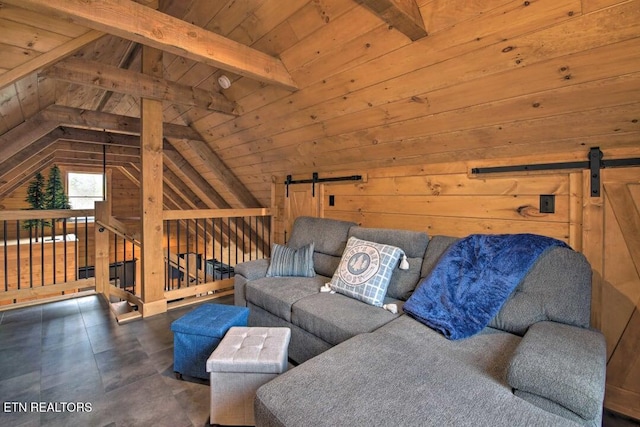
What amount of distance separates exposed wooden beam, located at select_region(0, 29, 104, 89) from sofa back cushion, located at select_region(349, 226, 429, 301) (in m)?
2.43

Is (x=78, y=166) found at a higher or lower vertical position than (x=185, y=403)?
higher

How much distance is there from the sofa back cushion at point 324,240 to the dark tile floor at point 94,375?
131cm

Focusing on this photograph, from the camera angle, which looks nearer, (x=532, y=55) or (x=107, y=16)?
(x=532, y=55)

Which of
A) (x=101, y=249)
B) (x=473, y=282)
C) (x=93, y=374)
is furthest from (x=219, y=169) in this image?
(x=473, y=282)

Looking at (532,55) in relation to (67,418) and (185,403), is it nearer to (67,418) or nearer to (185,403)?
(185,403)

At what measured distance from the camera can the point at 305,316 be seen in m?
1.99

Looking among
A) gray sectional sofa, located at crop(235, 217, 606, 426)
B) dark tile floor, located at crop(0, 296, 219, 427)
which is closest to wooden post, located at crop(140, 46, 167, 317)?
dark tile floor, located at crop(0, 296, 219, 427)

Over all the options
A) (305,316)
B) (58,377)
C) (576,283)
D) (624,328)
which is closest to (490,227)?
(576,283)

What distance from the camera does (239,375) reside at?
149 cm

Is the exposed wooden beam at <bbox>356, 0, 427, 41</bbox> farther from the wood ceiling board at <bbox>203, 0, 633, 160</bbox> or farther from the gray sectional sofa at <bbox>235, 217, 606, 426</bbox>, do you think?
the gray sectional sofa at <bbox>235, 217, 606, 426</bbox>

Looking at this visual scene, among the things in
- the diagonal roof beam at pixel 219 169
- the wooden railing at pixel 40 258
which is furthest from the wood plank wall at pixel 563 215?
the wooden railing at pixel 40 258

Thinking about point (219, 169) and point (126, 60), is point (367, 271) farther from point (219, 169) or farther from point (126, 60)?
point (126, 60)

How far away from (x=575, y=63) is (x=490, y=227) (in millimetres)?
1095

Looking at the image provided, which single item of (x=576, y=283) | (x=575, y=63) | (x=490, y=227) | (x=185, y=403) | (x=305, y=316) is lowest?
(x=185, y=403)
